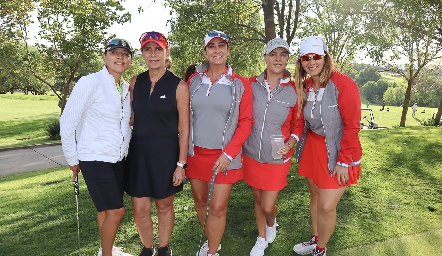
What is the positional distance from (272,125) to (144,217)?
159cm

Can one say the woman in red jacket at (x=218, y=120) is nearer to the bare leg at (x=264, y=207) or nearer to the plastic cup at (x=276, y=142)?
the plastic cup at (x=276, y=142)

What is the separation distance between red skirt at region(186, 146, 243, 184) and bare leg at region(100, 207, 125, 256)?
0.78 meters

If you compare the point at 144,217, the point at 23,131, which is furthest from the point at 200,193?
the point at 23,131

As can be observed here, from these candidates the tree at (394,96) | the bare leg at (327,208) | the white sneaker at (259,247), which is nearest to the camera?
the bare leg at (327,208)

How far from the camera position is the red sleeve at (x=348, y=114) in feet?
10.4

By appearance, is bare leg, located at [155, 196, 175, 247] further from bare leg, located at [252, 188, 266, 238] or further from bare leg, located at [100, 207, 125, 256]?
bare leg, located at [252, 188, 266, 238]

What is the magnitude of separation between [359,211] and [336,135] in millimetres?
2368

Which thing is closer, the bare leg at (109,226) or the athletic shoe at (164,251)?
the bare leg at (109,226)

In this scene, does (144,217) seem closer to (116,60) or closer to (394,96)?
(116,60)

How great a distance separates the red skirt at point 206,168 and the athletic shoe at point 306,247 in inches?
46.1

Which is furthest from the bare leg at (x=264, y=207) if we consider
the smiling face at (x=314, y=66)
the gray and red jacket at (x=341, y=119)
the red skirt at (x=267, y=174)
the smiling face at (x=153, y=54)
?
the smiling face at (x=153, y=54)

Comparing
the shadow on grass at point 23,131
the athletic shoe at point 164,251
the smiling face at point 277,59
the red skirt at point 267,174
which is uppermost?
the smiling face at point 277,59

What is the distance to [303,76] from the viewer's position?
3.57 metres

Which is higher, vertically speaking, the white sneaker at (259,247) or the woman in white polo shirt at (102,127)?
the woman in white polo shirt at (102,127)
